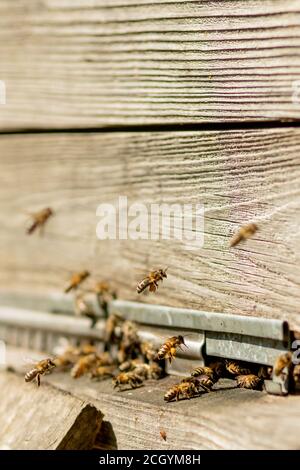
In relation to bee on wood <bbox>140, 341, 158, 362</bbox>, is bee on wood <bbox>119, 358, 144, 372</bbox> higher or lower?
lower

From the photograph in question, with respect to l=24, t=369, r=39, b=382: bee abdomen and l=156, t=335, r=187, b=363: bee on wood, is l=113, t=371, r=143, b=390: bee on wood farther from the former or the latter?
l=24, t=369, r=39, b=382: bee abdomen

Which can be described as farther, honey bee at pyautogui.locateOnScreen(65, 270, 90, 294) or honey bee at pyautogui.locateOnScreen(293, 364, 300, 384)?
honey bee at pyautogui.locateOnScreen(65, 270, 90, 294)

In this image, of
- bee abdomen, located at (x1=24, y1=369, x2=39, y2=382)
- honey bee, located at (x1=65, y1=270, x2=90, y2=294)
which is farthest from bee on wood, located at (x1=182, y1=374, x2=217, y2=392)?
honey bee, located at (x1=65, y1=270, x2=90, y2=294)

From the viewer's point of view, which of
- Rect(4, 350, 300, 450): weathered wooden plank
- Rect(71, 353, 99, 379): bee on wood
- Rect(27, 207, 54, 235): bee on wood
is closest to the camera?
Rect(4, 350, 300, 450): weathered wooden plank

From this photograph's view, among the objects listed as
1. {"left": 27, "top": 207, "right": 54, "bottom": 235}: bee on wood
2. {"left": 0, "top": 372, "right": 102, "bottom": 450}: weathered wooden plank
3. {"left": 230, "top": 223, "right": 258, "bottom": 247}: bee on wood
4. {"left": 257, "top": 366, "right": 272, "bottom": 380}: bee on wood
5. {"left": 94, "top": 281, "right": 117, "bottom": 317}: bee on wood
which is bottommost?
{"left": 0, "top": 372, "right": 102, "bottom": 450}: weathered wooden plank

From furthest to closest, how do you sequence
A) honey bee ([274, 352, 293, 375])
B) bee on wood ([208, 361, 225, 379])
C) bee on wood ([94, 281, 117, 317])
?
bee on wood ([94, 281, 117, 317]), bee on wood ([208, 361, 225, 379]), honey bee ([274, 352, 293, 375])
